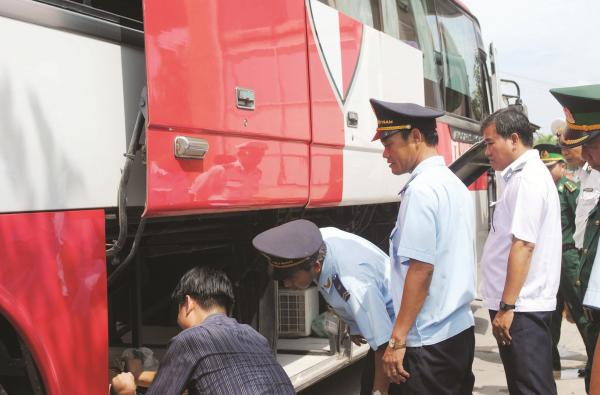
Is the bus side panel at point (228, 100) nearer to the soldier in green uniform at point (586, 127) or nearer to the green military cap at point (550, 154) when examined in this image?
the soldier in green uniform at point (586, 127)

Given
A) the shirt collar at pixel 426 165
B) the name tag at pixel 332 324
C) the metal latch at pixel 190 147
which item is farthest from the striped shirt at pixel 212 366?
the name tag at pixel 332 324

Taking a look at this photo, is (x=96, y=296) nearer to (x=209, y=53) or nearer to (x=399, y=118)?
(x=209, y=53)

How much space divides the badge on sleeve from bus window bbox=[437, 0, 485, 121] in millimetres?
4031

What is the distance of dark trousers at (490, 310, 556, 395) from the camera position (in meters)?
3.54

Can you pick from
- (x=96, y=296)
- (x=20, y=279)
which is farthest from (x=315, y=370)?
(x=20, y=279)

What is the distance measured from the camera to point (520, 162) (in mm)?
3801

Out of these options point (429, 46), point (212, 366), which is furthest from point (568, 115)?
point (429, 46)

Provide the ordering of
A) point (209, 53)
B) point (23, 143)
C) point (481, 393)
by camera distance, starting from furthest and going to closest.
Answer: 1. point (481, 393)
2. point (209, 53)
3. point (23, 143)

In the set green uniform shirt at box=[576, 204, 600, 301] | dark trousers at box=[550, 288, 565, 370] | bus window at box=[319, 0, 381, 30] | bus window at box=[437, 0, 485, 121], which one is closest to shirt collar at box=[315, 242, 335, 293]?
green uniform shirt at box=[576, 204, 600, 301]

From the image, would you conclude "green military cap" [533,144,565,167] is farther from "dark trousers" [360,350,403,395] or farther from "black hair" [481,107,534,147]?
"dark trousers" [360,350,403,395]

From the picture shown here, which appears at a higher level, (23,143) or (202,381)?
(23,143)

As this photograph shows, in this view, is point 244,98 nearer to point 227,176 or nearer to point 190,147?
point 227,176

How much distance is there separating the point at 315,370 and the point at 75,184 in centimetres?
234

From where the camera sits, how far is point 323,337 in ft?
16.6
